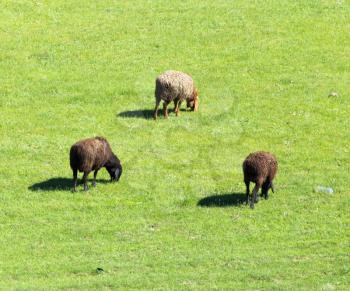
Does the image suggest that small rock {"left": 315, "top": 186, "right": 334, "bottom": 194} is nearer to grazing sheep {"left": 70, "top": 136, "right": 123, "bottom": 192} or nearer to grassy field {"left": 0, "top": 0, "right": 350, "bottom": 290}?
grassy field {"left": 0, "top": 0, "right": 350, "bottom": 290}

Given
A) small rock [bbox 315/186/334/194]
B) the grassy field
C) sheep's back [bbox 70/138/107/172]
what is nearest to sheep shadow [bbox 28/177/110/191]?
the grassy field

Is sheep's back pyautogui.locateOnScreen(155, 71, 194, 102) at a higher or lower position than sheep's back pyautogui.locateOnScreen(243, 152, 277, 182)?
higher

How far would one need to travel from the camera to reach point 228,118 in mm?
39156

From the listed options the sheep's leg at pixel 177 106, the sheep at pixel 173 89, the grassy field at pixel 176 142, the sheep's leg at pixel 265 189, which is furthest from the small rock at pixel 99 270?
the sheep's leg at pixel 177 106

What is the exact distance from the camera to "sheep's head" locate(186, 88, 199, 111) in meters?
39.6

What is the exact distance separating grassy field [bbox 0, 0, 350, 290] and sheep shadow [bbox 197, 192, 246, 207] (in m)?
0.07

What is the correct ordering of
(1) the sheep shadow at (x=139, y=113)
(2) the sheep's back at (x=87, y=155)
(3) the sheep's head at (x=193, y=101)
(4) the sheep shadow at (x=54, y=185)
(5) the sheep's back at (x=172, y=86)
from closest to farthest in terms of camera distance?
(2) the sheep's back at (x=87, y=155)
(4) the sheep shadow at (x=54, y=185)
(5) the sheep's back at (x=172, y=86)
(1) the sheep shadow at (x=139, y=113)
(3) the sheep's head at (x=193, y=101)

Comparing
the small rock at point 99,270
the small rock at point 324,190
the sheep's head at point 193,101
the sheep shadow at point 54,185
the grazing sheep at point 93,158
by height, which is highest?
the sheep's head at point 193,101

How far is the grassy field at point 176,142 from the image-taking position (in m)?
26.3

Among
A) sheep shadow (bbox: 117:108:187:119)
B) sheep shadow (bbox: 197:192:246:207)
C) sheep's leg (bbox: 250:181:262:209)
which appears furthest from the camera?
sheep shadow (bbox: 117:108:187:119)

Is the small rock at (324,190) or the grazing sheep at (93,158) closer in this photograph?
the grazing sheep at (93,158)

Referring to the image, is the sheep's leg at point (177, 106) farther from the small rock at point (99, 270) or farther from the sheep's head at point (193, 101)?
the small rock at point (99, 270)

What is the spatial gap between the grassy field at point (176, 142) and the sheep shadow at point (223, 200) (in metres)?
0.07

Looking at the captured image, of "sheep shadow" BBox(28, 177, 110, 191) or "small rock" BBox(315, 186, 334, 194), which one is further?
"small rock" BBox(315, 186, 334, 194)
